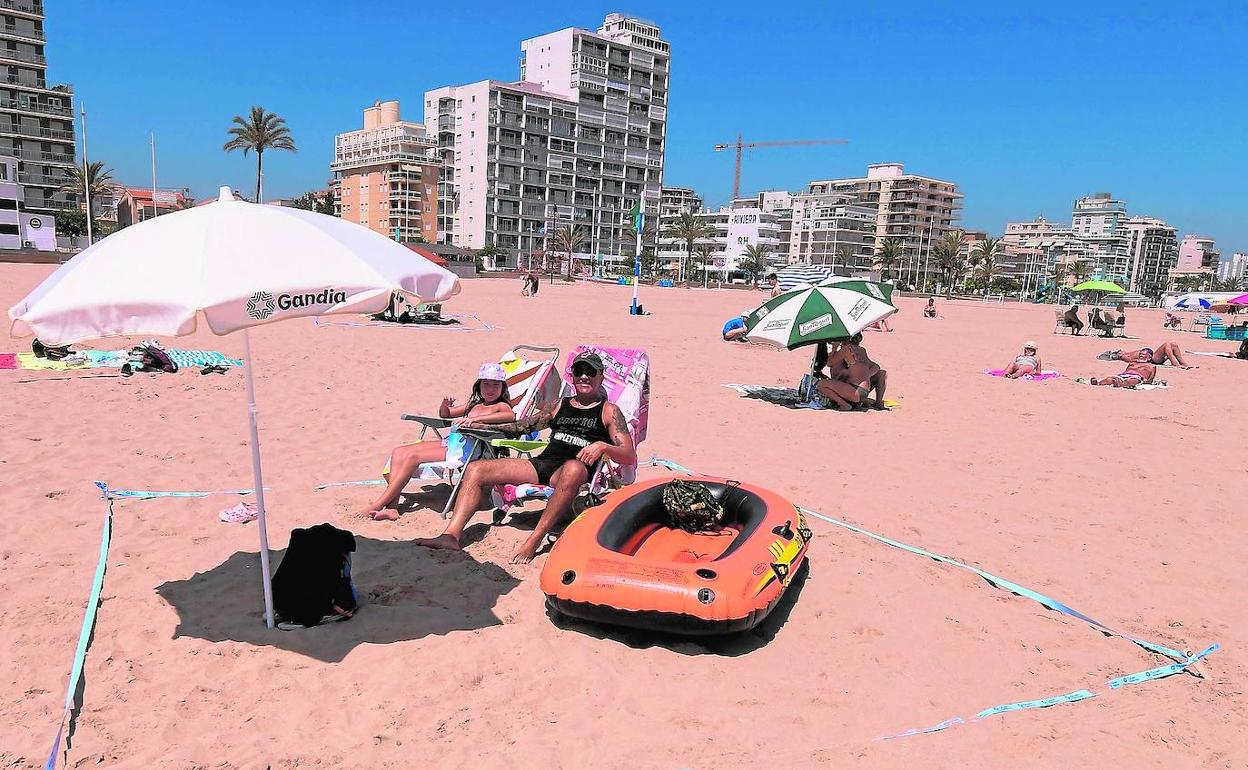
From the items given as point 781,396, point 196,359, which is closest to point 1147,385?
point 781,396

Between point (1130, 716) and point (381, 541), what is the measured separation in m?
4.11

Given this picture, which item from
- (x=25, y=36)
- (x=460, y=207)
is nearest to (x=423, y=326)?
(x=25, y=36)

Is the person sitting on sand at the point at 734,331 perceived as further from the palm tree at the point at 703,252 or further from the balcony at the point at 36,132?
the palm tree at the point at 703,252

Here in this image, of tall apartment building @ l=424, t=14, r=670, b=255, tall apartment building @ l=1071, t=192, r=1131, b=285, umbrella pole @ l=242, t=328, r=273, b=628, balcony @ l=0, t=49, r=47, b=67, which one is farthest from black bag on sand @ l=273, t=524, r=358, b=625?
tall apartment building @ l=1071, t=192, r=1131, b=285

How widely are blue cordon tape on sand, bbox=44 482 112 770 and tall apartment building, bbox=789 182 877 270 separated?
110587mm

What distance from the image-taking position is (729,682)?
3373 millimetres

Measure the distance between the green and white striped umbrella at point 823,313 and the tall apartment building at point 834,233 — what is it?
104 m

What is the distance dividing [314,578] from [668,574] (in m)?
1.80

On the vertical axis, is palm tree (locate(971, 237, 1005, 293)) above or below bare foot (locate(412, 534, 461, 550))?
above

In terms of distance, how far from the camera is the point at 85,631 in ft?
11.2

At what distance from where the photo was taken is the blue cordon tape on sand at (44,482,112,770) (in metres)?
2.74

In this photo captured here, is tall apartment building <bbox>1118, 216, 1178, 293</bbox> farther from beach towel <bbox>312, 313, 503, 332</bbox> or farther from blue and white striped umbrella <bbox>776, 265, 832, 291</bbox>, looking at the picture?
beach towel <bbox>312, 313, 503, 332</bbox>

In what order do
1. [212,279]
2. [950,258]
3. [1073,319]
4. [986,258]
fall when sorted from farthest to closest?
[950,258], [986,258], [1073,319], [212,279]

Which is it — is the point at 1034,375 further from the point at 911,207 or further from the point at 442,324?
the point at 911,207
